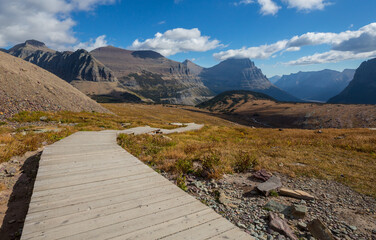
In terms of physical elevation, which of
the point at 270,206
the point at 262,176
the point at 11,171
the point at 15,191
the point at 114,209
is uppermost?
the point at 114,209

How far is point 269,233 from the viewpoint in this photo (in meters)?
4.42

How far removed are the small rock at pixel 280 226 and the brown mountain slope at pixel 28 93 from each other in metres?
27.1

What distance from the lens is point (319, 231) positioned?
431cm

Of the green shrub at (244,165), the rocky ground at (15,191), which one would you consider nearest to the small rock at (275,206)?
the green shrub at (244,165)

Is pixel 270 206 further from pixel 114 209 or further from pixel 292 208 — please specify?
pixel 114 209

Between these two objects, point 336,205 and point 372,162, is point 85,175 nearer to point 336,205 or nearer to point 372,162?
point 336,205

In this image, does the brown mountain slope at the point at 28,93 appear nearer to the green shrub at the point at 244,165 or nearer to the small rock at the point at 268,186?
the green shrub at the point at 244,165

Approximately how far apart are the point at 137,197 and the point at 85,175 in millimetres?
2484

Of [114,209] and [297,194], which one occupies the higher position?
[114,209]

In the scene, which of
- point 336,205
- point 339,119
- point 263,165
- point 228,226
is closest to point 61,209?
point 228,226

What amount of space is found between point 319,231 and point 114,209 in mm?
4985

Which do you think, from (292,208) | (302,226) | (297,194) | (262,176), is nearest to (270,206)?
(292,208)

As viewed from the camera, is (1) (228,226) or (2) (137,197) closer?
(1) (228,226)

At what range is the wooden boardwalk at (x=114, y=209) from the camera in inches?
133
